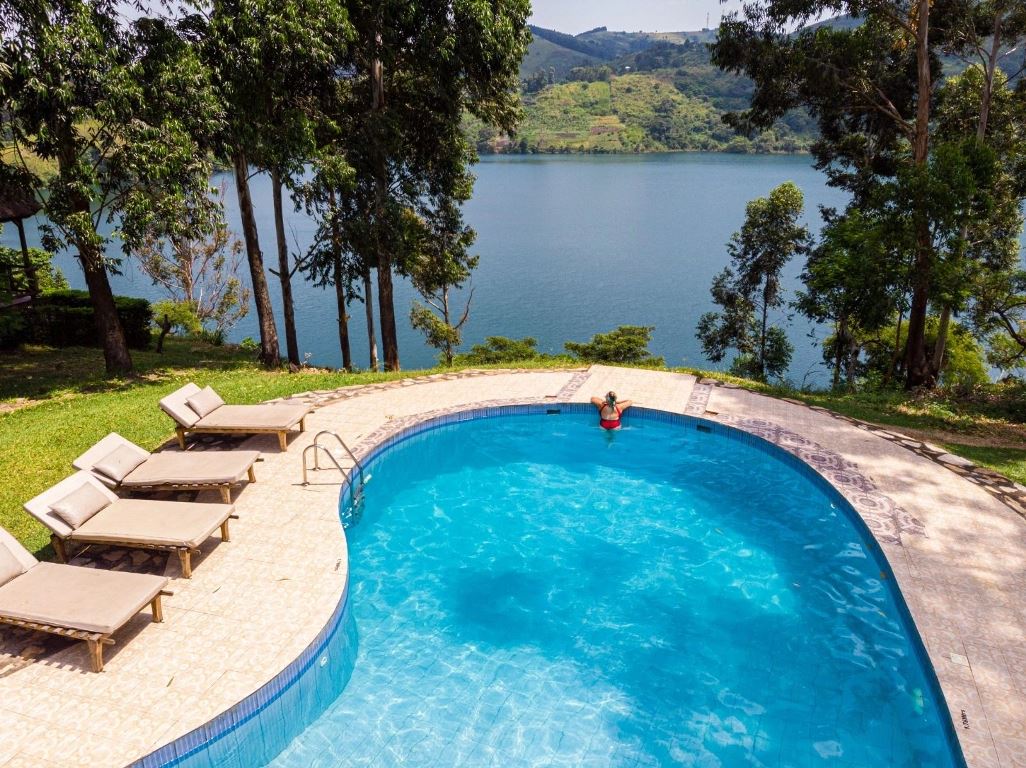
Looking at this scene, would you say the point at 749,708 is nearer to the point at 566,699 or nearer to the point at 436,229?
the point at 566,699

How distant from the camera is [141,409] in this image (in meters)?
13.8

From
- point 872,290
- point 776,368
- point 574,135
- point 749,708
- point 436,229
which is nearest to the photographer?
point 749,708

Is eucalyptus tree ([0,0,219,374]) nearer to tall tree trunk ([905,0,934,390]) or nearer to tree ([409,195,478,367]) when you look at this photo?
tree ([409,195,478,367])

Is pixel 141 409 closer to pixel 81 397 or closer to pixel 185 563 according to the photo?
pixel 81 397

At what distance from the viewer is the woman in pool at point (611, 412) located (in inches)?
554

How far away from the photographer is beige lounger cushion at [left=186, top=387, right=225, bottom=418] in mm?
11961

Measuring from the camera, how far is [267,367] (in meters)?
19.6

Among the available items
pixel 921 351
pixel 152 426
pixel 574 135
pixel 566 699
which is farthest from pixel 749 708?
pixel 574 135

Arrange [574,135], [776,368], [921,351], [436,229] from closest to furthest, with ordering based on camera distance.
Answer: [921,351], [436,229], [776,368], [574,135]

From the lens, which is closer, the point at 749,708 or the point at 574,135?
the point at 749,708

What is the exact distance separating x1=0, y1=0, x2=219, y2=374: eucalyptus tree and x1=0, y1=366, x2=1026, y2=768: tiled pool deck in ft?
21.0

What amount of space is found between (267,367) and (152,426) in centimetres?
682

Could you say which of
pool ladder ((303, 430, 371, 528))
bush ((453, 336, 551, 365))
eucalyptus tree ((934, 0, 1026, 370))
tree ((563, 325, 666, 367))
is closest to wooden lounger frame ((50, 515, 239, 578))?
pool ladder ((303, 430, 371, 528))

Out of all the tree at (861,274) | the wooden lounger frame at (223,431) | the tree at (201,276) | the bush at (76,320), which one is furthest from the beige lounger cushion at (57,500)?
the tree at (201,276)
